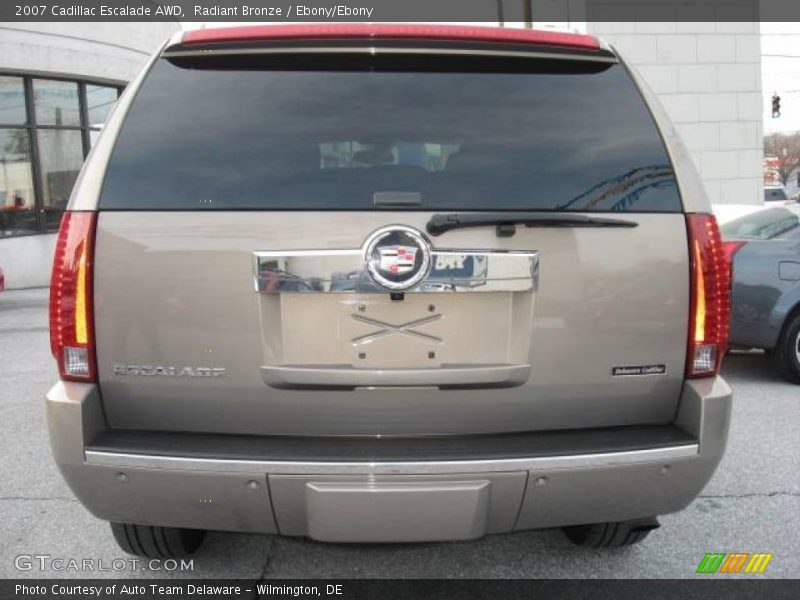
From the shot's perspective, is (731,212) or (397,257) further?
(731,212)

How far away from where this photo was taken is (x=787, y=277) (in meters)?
5.89

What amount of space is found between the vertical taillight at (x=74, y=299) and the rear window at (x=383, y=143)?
0.14 metres

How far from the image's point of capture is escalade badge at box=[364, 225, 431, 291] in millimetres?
2139

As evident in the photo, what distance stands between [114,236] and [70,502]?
2080 mm

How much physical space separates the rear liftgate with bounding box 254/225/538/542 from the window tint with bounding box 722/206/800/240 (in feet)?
15.6

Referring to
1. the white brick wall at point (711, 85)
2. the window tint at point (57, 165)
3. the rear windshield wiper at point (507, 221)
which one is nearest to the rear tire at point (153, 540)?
the rear windshield wiper at point (507, 221)

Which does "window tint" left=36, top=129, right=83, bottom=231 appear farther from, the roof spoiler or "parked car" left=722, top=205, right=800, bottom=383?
the roof spoiler

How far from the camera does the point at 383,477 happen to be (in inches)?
82.7

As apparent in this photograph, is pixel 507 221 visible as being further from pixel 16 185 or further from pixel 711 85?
pixel 711 85

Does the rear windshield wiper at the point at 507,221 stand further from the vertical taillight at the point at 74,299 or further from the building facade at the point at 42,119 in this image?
the building facade at the point at 42,119

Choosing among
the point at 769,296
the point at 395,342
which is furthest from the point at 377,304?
the point at 769,296

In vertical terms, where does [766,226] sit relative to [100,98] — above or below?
below

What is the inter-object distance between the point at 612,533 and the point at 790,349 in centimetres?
391

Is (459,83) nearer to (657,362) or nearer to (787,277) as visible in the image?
(657,362)
